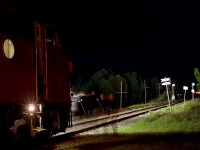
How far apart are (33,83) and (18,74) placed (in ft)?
3.12


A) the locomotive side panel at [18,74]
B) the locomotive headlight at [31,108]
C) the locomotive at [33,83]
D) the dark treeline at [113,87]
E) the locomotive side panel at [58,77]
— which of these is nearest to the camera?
the locomotive side panel at [18,74]

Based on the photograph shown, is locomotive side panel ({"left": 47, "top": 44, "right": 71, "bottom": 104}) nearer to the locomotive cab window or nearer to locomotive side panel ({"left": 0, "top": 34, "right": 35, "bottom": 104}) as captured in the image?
locomotive side panel ({"left": 0, "top": 34, "right": 35, "bottom": 104})

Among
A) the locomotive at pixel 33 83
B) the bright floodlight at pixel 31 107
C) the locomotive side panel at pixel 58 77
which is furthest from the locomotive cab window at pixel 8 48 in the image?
the locomotive side panel at pixel 58 77

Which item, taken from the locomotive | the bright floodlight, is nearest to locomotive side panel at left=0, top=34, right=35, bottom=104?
the locomotive

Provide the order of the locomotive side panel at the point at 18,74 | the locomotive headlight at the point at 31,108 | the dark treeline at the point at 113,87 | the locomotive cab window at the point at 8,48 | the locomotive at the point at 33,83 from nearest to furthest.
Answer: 1. the locomotive side panel at the point at 18,74
2. the locomotive cab window at the point at 8,48
3. the locomotive at the point at 33,83
4. the locomotive headlight at the point at 31,108
5. the dark treeline at the point at 113,87

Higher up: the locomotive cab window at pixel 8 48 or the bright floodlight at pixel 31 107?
the locomotive cab window at pixel 8 48

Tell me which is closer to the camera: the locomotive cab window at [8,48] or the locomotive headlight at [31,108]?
the locomotive cab window at [8,48]

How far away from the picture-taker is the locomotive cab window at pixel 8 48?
9.69 meters

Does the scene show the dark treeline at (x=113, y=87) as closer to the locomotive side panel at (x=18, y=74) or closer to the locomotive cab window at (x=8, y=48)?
the locomotive side panel at (x=18, y=74)

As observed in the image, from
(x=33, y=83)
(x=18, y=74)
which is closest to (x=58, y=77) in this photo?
(x=33, y=83)

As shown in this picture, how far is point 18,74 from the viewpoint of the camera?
10359 mm

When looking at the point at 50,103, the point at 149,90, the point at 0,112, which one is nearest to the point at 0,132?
the point at 0,112

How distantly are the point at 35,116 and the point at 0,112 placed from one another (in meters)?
2.10

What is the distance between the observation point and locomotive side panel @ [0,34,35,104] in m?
9.57
